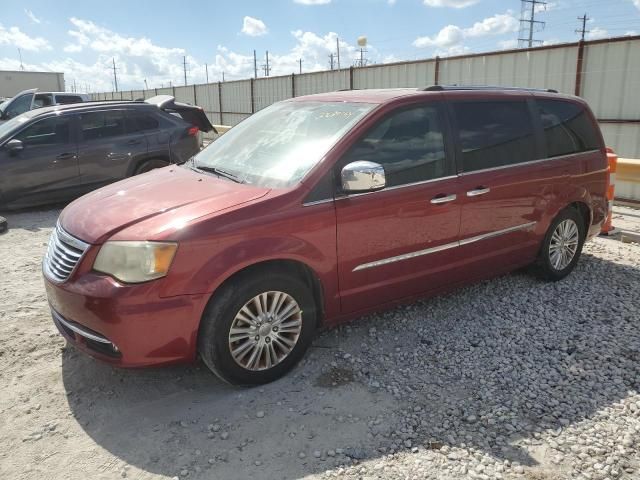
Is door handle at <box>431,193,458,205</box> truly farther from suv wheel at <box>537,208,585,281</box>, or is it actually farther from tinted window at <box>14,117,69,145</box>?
tinted window at <box>14,117,69,145</box>

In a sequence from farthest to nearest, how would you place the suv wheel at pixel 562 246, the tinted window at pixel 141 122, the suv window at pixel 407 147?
the tinted window at pixel 141 122 < the suv wheel at pixel 562 246 < the suv window at pixel 407 147

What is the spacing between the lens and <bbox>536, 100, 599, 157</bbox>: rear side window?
4805 mm

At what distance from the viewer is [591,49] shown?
356 inches

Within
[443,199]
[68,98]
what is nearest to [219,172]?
[443,199]

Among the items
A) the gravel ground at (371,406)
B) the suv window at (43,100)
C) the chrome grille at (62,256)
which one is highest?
the suv window at (43,100)

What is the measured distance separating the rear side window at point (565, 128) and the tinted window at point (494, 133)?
0.24 m

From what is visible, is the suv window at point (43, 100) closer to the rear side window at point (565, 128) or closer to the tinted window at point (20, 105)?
the tinted window at point (20, 105)

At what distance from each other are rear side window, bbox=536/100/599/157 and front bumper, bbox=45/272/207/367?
11.5 feet

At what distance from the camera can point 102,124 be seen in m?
8.60

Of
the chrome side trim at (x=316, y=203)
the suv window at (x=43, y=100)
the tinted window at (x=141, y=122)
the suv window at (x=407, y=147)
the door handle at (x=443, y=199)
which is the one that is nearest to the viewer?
the chrome side trim at (x=316, y=203)

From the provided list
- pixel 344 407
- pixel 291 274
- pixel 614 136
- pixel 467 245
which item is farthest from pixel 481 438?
pixel 614 136

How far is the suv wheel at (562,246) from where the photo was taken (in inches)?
194

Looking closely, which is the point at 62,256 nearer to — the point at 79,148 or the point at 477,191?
the point at 477,191

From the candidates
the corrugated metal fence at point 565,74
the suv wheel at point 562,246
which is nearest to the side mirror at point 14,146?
the suv wheel at point 562,246
